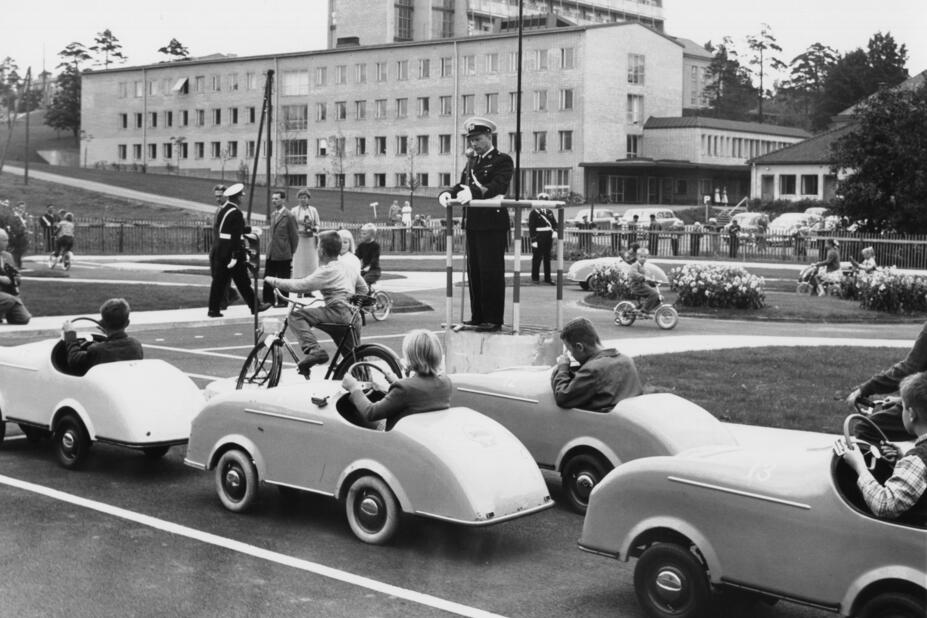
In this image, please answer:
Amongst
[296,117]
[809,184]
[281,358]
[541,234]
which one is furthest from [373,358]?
[296,117]

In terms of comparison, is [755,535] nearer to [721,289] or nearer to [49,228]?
[721,289]

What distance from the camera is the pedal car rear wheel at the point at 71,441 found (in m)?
9.38

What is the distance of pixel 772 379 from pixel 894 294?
36.7 ft

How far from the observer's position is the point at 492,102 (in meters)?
90.6

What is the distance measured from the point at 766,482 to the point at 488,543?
222cm

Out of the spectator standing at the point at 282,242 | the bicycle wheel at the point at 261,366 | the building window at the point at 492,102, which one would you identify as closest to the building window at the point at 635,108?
the building window at the point at 492,102

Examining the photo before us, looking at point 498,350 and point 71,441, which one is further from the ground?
point 498,350

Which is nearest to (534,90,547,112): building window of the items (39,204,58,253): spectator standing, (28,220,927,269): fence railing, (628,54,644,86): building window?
(628,54,644,86): building window

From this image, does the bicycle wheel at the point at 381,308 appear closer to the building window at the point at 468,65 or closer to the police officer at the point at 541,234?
the police officer at the point at 541,234

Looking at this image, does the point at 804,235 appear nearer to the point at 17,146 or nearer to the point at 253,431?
the point at 253,431

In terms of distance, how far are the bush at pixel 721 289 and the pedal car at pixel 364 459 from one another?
16.7m

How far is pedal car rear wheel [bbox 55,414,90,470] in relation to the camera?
938 centimetres

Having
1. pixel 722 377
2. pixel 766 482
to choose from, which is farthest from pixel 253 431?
pixel 722 377

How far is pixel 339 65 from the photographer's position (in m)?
98.6
